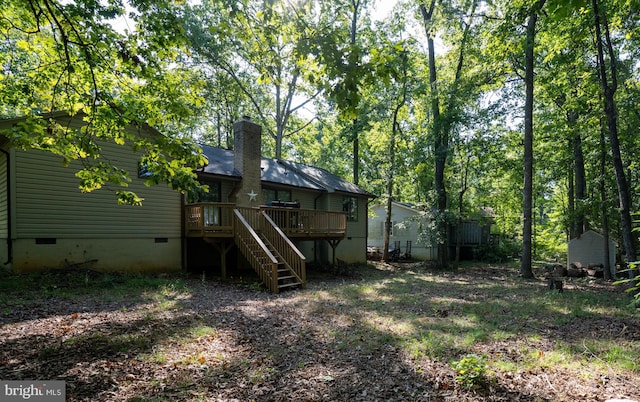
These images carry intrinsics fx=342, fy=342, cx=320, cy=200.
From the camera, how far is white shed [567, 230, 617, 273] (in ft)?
49.7

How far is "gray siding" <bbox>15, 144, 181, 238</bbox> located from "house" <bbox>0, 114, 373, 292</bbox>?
0.9 inches

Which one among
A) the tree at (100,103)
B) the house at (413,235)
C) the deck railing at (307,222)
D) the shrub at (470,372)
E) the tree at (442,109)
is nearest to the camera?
the shrub at (470,372)

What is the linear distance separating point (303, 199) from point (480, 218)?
11.5m

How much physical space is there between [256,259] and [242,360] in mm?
6005

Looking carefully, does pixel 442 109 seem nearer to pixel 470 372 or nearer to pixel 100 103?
pixel 470 372

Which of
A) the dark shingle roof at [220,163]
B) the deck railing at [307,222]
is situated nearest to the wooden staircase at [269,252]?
the deck railing at [307,222]

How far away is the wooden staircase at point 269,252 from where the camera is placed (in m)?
10.2

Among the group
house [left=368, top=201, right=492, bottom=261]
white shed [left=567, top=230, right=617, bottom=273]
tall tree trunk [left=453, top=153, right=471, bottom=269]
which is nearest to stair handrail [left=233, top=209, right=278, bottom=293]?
tall tree trunk [left=453, top=153, right=471, bottom=269]

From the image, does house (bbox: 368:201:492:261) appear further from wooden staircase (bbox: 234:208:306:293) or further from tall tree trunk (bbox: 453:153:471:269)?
wooden staircase (bbox: 234:208:306:293)

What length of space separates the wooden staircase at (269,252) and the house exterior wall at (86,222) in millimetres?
2588

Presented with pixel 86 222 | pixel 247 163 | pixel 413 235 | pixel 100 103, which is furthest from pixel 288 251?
pixel 413 235

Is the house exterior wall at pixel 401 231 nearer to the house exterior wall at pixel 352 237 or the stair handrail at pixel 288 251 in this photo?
the house exterior wall at pixel 352 237

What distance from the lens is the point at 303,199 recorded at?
17.2 metres

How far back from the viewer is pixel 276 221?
12695 millimetres
